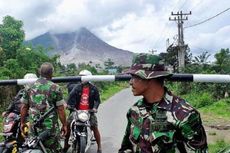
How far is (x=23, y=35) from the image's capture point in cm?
3500

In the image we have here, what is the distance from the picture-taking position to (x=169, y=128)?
280cm

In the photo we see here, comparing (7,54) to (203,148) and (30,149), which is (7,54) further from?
(203,148)

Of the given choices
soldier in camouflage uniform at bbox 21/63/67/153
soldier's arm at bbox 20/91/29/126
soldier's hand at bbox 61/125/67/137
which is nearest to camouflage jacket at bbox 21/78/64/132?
soldier in camouflage uniform at bbox 21/63/67/153

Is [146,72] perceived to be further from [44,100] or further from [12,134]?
[12,134]

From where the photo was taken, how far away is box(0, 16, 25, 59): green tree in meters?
30.5

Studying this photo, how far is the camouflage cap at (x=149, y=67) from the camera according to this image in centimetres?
289

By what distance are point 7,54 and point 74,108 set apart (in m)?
21.6

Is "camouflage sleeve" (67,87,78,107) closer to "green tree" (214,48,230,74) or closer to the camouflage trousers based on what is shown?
the camouflage trousers

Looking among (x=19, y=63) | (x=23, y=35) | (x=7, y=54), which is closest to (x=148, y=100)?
(x=19, y=63)

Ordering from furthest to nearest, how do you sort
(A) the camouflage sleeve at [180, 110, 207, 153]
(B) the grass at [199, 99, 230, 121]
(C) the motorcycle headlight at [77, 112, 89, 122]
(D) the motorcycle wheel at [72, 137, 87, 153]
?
(B) the grass at [199, 99, 230, 121] < (C) the motorcycle headlight at [77, 112, 89, 122] < (D) the motorcycle wheel at [72, 137, 87, 153] < (A) the camouflage sleeve at [180, 110, 207, 153]

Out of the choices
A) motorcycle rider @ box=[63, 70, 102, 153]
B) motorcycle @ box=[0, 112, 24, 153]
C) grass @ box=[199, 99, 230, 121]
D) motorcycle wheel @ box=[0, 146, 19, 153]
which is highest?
motorcycle rider @ box=[63, 70, 102, 153]

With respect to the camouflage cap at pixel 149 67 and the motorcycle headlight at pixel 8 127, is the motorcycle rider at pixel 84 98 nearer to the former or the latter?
the motorcycle headlight at pixel 8 127

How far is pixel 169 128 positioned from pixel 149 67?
379mm

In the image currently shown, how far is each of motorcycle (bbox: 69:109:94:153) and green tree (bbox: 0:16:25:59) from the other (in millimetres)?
20915
